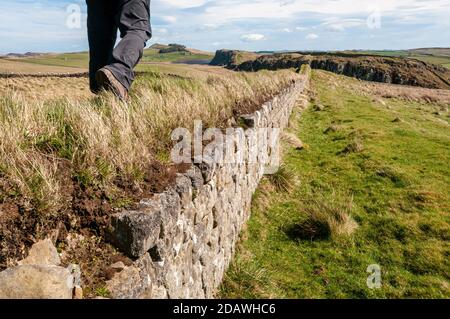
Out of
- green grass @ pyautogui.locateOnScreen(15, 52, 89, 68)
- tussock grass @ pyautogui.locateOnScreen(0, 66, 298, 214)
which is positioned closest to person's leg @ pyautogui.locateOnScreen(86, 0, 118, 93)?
tussock grass @ pyautogui.locateOnScreen(0, 66, 298, 214)

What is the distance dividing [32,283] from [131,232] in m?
0.66

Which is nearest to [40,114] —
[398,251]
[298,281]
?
[298,281]

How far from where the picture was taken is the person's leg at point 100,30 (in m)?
4.17

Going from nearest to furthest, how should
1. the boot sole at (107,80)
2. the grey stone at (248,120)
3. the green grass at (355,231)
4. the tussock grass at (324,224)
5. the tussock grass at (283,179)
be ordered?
1. the boot sole at (107,80)
2. the green grass at (355,231)
3. the tussock grass at (324,224)
4. the grey stone at (248,120)
5. the tussock grass at (283,179)

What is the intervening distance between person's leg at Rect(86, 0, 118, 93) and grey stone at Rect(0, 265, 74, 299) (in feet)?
8.96

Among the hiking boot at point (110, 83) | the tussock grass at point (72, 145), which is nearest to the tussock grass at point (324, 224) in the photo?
the tussock grass at point (72, 145)

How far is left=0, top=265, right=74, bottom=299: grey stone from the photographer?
1.69m

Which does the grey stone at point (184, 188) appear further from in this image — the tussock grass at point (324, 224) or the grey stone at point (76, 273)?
the tussock grass at point (324, 224)

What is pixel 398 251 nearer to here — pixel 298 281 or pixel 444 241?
pixel 444 241

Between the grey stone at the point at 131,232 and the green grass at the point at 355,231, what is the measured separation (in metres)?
2.18

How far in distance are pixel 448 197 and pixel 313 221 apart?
118 inches

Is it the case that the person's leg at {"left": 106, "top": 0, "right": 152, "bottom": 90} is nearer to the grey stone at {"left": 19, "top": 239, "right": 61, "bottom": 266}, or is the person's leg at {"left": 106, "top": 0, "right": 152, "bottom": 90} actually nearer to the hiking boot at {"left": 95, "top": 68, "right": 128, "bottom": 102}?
the hiking boot at {"left": 95, "top": 68, "right": 128, "bottom": 102}

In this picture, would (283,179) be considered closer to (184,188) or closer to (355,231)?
(355,231)

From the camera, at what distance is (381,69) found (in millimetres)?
82312
